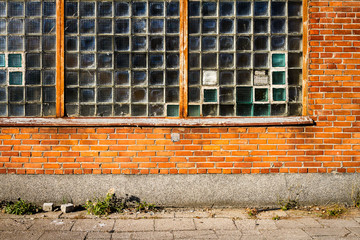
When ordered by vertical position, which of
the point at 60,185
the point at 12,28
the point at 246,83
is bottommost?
the point at 60,185

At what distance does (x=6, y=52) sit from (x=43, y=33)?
643mm

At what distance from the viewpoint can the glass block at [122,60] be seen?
5.08m

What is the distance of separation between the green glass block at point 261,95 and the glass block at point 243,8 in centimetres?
118

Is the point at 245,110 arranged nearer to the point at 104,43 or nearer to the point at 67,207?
the point at 104,43

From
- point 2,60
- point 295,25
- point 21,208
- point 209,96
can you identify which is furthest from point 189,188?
point 2,60

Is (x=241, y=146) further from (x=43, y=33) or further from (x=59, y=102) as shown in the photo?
(x=43, y=33)

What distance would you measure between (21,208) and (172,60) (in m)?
3.11

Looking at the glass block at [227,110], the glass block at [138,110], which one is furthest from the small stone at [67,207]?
the glass block at [227,110]

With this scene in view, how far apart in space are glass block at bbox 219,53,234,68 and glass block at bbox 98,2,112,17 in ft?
6.02

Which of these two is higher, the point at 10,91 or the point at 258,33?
the point at 258,33

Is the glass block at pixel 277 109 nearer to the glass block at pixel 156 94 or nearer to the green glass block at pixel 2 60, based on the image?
the glass block at pixel 156 94

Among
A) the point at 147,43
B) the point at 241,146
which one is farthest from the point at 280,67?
the point at 147,43

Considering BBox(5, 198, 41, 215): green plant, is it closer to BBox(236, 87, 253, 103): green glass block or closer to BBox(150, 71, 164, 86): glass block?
BBox(150, 71, 164, 86): glass block

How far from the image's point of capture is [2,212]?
15.8ft
